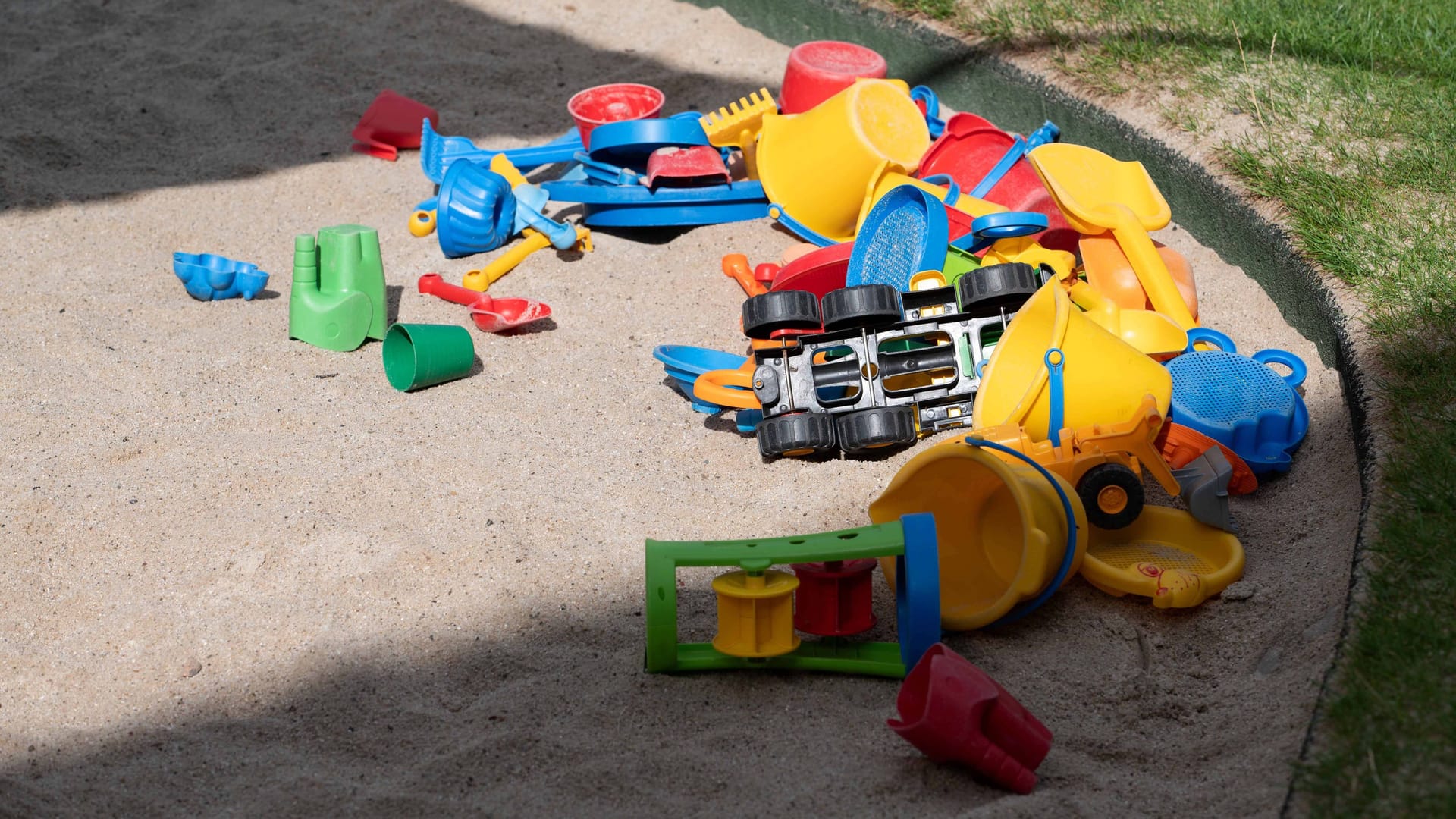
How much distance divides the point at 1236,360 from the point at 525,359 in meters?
1.57

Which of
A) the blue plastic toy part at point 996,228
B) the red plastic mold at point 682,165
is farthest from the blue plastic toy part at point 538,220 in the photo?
the blue plastic toy part at point 996,228

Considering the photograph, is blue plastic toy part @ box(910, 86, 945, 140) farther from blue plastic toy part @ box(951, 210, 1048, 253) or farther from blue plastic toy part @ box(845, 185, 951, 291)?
blue plastic toy part @ box(845, 185, 951, 291)

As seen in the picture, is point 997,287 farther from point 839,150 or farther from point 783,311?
point 839,150

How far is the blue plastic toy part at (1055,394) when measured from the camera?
2.16 meters

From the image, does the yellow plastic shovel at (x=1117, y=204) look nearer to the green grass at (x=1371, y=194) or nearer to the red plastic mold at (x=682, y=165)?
the green grass at (x=1371, y=194)

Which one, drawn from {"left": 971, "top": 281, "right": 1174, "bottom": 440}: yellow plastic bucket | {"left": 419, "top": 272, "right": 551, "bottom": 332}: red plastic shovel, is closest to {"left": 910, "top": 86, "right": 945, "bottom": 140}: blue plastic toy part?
{"left": 419, "top": 272, "right": 551, "bottom": 332}: red plastic shovel

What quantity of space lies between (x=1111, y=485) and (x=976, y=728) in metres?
0.63

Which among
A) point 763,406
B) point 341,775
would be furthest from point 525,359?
point 341,775

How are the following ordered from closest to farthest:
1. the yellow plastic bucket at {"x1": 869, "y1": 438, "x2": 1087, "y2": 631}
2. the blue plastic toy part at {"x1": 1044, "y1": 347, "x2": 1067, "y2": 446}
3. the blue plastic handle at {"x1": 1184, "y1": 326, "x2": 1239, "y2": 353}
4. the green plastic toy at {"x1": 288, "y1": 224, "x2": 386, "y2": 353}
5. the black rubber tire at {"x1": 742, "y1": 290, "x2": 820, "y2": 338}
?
1. the yellow plastic bucket at {"x1": 869, "y1": 438, "x2": 1087, "y2": 631}
2. the blue plastic toy part at {"x1": 1044, "y1": 347, "x2": 1067, "y2": 446}
3. the black rubber tire at {"x1": 742, "y1": 290, "x2": 820, "y2": 338}
4. the blue plastic handle at {"x1": 1184, "y1": 326, "x2": 1239, "y2": 353}
5. the green plastic toy at {"x1": 288, "y1": 224, "x2": 386, "y2": 353}

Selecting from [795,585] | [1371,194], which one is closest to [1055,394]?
[795,585]

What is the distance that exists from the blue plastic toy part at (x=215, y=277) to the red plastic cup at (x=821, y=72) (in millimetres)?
1544

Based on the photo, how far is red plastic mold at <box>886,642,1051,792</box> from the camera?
1516 millimetres

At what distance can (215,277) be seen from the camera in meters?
3.07

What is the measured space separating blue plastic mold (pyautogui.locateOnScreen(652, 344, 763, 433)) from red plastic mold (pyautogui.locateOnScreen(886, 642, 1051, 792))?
109cm
